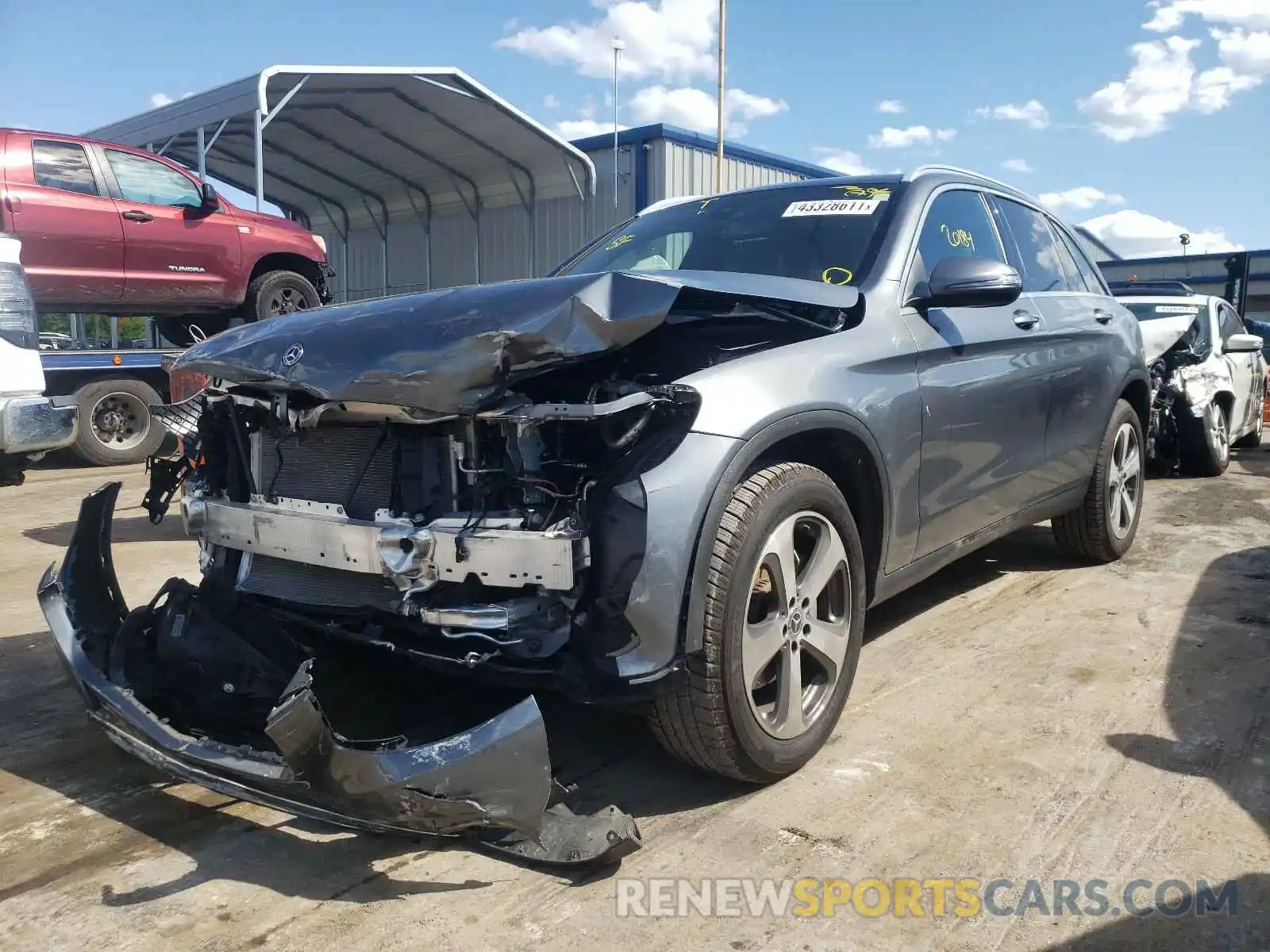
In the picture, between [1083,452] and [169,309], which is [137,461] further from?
[1083,452]

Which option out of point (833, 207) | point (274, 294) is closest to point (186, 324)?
point (274, 294)

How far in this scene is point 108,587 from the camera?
3.09 m

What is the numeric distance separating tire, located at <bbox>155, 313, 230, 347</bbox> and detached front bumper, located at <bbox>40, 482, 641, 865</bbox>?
348 inches

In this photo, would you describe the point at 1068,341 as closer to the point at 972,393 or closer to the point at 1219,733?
the point at 972,393

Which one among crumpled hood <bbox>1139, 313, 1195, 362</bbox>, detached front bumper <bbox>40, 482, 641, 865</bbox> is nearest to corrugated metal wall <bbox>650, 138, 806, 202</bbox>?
crumpled hood <bbox>1139, 313, 1195, 362</bbox>

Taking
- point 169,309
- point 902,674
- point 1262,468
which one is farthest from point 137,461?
point 1262,468

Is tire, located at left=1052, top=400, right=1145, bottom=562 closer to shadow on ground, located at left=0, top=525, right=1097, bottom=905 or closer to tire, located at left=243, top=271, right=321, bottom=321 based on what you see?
shadow on ground, located at left=0, top=525, right=1097, bottom=905

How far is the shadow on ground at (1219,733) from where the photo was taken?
83.5 inches

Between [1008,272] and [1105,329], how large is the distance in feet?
6.40

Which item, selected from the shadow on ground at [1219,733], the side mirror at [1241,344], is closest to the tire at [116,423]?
the shadow on ground at [1219,733]

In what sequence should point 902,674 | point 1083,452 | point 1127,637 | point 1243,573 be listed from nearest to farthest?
point 902,674
point 1127,637
point 1083,452
point 1243,573

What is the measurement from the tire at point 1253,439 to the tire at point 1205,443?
1460 millimetres

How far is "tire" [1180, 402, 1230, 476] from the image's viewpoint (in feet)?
27.4

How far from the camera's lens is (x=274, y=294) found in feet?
33.4
